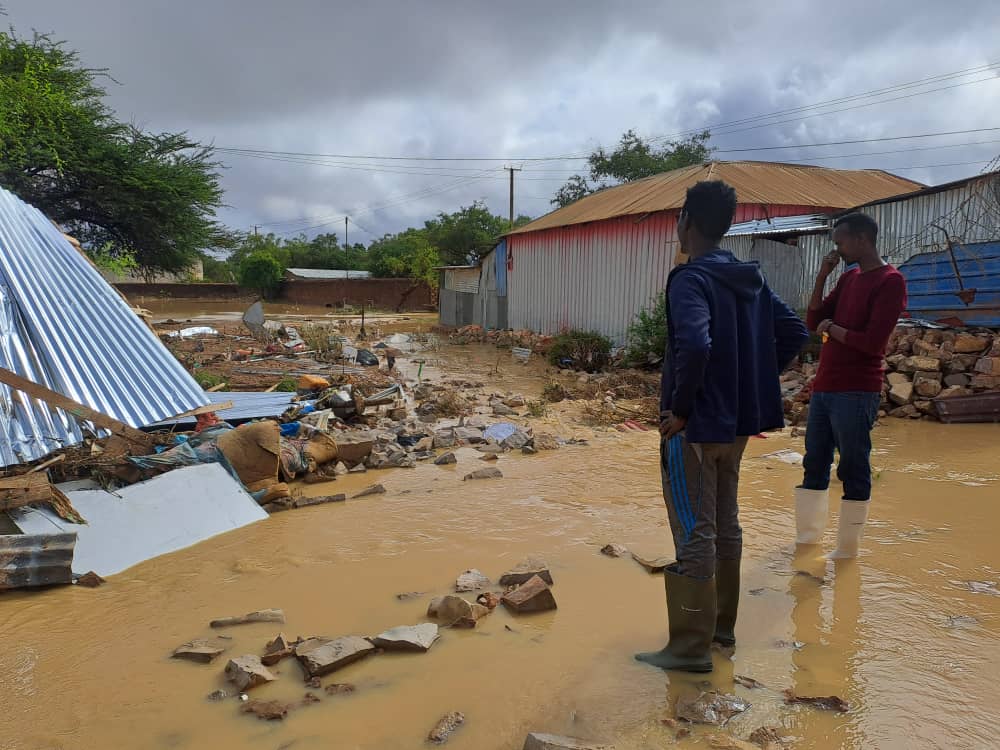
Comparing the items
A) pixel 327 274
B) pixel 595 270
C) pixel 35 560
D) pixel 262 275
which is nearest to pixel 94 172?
pixel 595 270

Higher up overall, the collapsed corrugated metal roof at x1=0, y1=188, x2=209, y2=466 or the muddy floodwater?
the collapsed corrugated metal roof at x1=0, y1=188, x2=209, y2=466

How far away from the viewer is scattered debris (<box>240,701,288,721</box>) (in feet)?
7.84

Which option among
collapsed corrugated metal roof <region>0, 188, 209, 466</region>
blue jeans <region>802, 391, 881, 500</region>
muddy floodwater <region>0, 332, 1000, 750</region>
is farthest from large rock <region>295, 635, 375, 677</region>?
collapsed corrugated metal roof <region>0, 188, 209, 466</region>

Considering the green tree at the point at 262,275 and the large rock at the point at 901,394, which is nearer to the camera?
the large rock at the point at 901,394

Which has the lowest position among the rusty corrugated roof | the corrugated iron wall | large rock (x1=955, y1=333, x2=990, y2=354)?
large rock (x1=955, y1=333, x2=990, y2=354)

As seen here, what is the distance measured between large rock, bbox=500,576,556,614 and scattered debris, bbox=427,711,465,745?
2.77 ft

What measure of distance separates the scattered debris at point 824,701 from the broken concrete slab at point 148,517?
3612 millimetres

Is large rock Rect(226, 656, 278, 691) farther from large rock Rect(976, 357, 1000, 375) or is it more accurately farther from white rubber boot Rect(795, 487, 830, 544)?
Answer: large rock Rect(976, 357, 1000, 375)

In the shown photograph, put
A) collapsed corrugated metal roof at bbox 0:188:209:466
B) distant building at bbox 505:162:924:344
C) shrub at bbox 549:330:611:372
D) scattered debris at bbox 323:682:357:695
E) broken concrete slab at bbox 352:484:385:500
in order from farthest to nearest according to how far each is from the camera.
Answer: shrub at bbox 549:330:611:372
distant building at bbox 505:162:924:344
broken concrete slab at bbox 352:484:385:500
collapsed corrugated metal roof at bbox 0:188:209:466
scattered debris at bbox 323:682:357:695

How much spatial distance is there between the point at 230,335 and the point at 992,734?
1870 centimetres

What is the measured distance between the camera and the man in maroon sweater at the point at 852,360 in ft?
11.0

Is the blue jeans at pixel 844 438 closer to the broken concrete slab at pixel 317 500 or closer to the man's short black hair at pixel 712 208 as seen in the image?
the man's short black hair at pixel 712 208

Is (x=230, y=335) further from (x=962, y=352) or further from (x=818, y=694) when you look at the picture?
(x=818, y=694)

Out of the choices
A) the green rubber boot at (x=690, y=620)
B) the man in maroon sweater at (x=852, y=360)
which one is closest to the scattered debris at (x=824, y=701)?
the green rubber boot at (x=690, y=620)
